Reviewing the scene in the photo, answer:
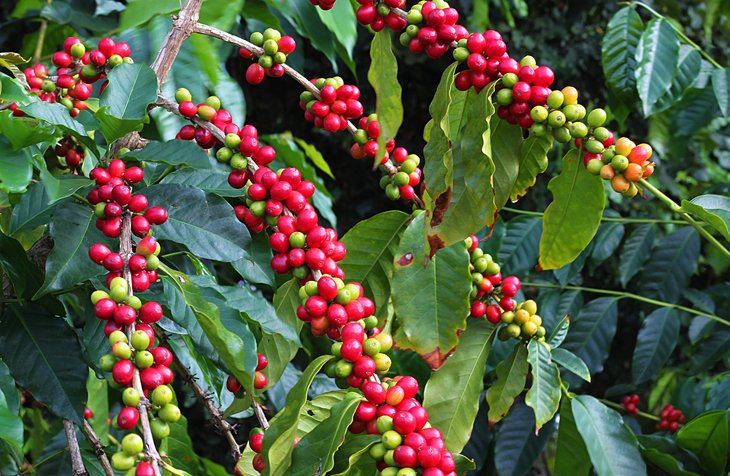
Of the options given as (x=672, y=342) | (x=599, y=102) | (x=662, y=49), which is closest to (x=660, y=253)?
(x=672, y=342)

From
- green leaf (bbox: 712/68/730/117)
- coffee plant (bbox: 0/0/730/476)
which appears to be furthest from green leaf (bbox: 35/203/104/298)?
green leaf (bbox: 712/68/730/117)

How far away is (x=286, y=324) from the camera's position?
730 mm

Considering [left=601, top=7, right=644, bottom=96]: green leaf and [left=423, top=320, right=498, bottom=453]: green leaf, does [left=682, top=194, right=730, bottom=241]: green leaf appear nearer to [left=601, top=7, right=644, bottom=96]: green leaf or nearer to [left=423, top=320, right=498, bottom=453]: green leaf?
[left=423, top=320, right=498, bottom=453]: green leaf

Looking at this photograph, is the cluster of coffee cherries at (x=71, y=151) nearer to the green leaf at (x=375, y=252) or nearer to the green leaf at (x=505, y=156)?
the green leaf at (x=375, y=252)

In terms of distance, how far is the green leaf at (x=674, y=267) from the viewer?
5.35ft

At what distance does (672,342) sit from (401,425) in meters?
1.08

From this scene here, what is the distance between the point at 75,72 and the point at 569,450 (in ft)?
2.35

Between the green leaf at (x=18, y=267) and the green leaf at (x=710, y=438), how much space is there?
0.78 meters

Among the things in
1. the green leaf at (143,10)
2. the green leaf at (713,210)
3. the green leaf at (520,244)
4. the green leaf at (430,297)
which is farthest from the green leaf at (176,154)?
the green leaf at (520,244)

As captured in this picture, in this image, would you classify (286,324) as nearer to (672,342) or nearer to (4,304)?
(4,304)

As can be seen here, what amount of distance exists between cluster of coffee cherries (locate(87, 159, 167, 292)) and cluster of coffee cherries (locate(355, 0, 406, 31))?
253mm

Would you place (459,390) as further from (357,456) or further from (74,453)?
(74,453)

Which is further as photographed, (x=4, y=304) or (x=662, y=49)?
(x=662, y=49)

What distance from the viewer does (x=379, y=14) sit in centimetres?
73
